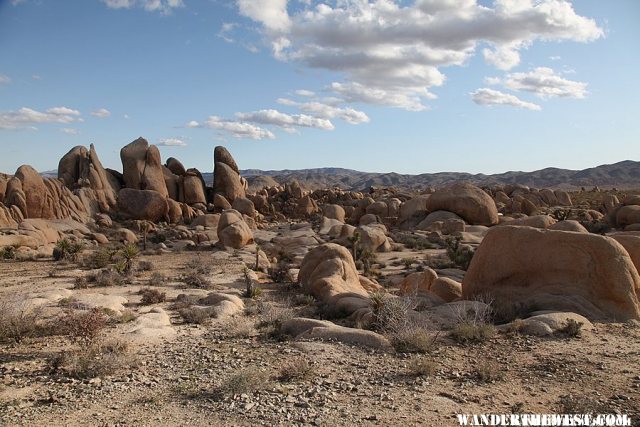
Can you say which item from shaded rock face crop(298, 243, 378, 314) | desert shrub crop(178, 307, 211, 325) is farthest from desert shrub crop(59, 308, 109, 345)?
shaded rock face crop(298, 243, 378, 314)

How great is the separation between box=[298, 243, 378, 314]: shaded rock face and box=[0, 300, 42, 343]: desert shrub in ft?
22.6

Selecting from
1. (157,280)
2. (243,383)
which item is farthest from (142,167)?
(243,383)

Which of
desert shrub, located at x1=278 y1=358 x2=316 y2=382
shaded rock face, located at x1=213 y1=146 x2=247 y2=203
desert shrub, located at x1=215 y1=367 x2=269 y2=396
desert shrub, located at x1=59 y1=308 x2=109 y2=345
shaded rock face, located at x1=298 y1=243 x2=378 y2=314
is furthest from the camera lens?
shaded rock face, located at x1=213 y1=146 x2=247 y2=203

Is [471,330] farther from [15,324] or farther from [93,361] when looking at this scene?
[15,324]

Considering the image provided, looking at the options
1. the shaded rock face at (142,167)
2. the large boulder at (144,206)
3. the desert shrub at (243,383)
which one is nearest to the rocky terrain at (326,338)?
the desert shrub at (243,383)

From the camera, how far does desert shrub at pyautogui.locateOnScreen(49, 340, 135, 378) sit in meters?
7.75

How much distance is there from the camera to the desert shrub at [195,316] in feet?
38.2

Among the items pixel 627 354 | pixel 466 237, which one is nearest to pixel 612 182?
pixel 466 237

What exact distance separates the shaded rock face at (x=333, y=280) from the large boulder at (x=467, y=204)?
77.2 ft

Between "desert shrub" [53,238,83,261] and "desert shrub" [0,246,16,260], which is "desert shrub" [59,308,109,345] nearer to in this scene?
"desert shrub" [53,238,83,261]

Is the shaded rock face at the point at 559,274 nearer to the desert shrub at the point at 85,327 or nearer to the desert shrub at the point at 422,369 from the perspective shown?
the desert shrub at the point at 422,369

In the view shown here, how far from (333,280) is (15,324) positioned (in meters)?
8.43

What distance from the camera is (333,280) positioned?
15.1m

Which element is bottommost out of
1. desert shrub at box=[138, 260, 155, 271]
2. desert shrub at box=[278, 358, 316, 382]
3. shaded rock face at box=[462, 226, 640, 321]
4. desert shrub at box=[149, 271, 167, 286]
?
desert shrub at box=[138, 260, 155, 271]
